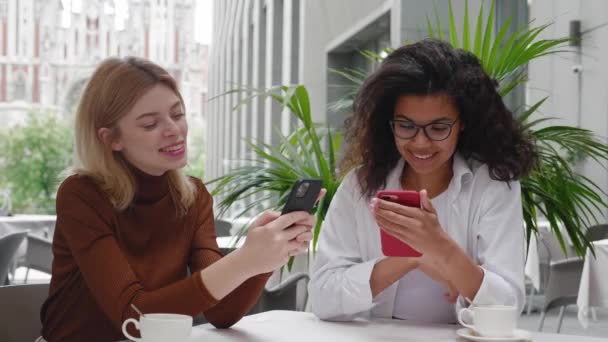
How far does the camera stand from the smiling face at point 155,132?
186cm

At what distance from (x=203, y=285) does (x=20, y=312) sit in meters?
0.57

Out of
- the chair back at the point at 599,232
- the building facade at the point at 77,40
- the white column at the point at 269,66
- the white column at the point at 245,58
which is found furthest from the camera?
the building facade at the point at 77,40

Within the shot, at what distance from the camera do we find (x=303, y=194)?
5.09 ft

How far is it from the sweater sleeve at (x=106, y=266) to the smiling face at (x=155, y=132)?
127mm

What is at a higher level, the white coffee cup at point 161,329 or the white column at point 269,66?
the white column at point 269,66

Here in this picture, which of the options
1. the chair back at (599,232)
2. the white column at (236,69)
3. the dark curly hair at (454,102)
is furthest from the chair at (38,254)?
the white column at (236,69)

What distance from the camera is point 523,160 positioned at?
2.03 metres

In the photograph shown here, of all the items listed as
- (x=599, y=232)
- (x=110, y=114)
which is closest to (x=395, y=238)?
(x=110, y=114)

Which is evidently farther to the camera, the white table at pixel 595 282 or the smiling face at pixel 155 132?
the white table at pixel 595 282

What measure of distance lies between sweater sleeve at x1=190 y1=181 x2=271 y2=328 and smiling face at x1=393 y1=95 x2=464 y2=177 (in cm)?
44

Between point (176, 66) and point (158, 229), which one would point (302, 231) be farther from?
point (176, 66)

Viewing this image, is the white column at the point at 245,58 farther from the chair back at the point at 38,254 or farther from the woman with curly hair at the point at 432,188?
the woman with curly hair at the point at 432,188

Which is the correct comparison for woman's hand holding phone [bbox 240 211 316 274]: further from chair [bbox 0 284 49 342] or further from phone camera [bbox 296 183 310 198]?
chair [bbox 0 284 49 342]

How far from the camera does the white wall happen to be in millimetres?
6875
